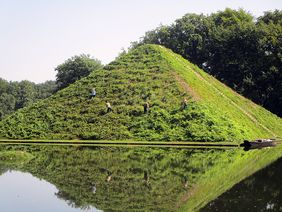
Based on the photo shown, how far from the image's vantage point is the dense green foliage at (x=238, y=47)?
64.0m

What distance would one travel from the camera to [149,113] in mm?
41375

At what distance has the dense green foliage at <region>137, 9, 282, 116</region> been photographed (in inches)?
2518

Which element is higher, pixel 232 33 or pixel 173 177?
pixel 232 33

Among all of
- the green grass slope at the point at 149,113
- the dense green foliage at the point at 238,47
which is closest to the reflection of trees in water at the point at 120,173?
the green grass slope at the point at 149,113

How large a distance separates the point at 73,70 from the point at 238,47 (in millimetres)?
32042

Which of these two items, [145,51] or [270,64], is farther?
[270,64]

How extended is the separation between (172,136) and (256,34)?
33.1 meters

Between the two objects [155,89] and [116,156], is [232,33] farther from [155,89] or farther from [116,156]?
[116,156]

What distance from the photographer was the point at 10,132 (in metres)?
40.4

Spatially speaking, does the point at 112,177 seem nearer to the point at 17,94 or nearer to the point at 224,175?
the point at 224,175

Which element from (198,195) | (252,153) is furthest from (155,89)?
(198,195)

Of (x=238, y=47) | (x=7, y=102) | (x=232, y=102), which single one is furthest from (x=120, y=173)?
(x=7, y=102)

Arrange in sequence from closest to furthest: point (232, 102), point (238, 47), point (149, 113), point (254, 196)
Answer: point (254, 196) → point (149, 113) → point (232, 102) → point (238, 47)

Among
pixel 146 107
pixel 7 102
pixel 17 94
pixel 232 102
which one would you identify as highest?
pixel 17 94
